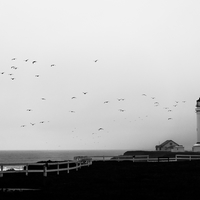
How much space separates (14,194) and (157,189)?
6.65 meters

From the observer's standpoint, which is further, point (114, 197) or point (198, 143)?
point (198, 143)

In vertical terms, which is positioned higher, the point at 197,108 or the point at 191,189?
the point at 197,108

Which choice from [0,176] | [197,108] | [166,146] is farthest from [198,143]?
[0,176]

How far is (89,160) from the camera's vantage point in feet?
139

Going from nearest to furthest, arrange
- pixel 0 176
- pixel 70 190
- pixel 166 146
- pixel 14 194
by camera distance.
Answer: pixel 14 194
pixel 70 190
pixel 0 176
pixel 166 146

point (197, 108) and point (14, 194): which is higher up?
point (197, 108)

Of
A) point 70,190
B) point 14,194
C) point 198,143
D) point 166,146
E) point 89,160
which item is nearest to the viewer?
point 14,194

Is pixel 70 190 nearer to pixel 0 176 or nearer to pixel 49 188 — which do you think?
pixel 49 188

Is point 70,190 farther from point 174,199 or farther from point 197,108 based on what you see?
point 197,108

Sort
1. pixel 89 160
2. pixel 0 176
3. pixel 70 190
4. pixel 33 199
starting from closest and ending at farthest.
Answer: pixel 33 199 → pixel 70 190 → pixel 0 176 → pixel 89 160

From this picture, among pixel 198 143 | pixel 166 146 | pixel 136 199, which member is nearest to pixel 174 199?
pixel 136 199

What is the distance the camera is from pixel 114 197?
614 inches

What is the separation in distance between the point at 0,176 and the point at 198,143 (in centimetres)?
6527

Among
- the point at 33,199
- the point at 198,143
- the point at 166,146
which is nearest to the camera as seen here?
the point at 33,199
